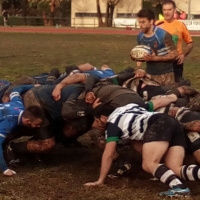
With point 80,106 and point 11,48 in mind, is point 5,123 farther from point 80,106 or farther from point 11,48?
point 11,48

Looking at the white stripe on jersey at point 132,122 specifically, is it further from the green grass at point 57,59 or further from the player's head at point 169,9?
the green grass at point 57,59

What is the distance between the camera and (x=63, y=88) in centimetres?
724

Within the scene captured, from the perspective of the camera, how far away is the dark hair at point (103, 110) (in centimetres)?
652

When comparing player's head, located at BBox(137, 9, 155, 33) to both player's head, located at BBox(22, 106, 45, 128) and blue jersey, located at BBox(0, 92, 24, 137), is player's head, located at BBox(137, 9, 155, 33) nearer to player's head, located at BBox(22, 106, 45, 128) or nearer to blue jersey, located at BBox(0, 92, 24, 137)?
blue jersey, located at BBox(0, 92, 24, 137)

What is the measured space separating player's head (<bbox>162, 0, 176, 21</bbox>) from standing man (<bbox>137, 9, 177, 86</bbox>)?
0.56 meters

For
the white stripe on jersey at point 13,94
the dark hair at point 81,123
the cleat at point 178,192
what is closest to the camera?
the cleat at point 178,192

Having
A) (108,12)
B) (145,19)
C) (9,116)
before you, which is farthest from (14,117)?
(108,12)

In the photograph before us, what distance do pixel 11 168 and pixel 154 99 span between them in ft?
6.45

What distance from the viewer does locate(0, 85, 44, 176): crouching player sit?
21.9 feet

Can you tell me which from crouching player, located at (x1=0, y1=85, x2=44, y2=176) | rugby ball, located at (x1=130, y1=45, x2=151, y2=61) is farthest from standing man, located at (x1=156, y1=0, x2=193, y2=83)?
crouching player, located at (x1=0, y1=85, x2=44, y2=176)

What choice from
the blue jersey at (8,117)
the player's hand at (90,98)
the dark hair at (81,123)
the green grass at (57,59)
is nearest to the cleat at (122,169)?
the dark hair at (81,123)

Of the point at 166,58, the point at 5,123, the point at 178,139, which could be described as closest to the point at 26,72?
the point at 166,58

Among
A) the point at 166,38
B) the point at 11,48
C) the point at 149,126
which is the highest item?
the point at 166,38

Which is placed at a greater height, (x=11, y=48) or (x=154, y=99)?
(x=154, y=99)
